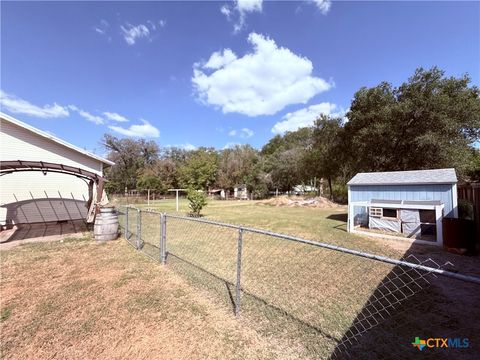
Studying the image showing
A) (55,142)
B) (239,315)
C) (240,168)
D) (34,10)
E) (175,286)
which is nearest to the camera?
(239,315)

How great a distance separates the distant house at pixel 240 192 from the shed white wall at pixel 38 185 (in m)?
28.5

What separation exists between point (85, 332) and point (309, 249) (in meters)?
5.26

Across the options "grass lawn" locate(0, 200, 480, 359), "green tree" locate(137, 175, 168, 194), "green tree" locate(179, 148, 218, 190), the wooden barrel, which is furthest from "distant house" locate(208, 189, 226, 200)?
"grass lawn" locate(0, 200, 480, 359)

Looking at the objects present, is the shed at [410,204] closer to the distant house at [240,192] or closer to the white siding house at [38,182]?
the white siding house at [38,182]

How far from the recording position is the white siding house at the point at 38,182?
378 inches

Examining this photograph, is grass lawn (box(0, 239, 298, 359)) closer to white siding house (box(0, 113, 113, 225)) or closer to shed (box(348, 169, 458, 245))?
white siding house (box(0, 113, 113, 225))

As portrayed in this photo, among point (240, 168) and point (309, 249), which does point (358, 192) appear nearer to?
point (309, 249)

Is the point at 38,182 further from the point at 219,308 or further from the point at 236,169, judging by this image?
the point at 236,169

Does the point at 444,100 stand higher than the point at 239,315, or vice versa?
the point at 444,100

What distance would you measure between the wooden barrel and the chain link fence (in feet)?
7.44

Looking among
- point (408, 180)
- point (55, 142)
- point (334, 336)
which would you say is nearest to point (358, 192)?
point (408, 180)

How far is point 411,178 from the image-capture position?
367 inches

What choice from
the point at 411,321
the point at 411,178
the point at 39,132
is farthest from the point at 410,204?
the point at 39,132

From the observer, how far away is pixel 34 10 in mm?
8633
